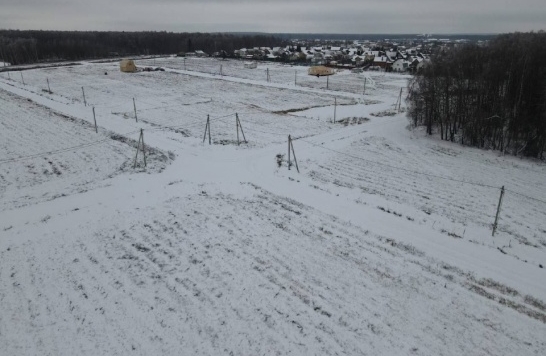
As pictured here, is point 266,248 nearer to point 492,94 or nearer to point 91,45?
point 492,94

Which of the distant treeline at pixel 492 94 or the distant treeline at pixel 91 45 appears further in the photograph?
the distant treeline at pixel 91 45

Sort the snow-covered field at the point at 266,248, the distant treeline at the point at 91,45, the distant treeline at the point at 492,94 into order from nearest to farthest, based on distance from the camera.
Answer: the snow-covered field at the point at 266,248, the distant treeline at the point at 492,94, the distant treeline at the point at 91,45

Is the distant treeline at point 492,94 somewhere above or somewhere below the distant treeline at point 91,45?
below

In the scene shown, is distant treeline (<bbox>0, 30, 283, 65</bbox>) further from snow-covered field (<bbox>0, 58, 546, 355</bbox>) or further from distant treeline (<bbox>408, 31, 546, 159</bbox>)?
distant treeline (<bbox>408, 31, 546, 159</bbox>)

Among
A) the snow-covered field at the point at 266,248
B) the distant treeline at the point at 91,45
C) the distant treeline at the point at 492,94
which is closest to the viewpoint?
the snow-covered field at the point at 266,248

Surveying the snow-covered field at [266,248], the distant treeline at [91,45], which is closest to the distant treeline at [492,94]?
the snow-covered field at [266,248]

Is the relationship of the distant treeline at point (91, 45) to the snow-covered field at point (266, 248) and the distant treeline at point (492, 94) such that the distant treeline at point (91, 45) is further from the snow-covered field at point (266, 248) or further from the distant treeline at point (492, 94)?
the distant treeline at point (492, 94)

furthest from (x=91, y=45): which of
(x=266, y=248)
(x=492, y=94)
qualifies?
(x=266, y=248)
